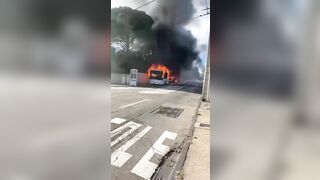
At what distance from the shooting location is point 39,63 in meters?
0.65


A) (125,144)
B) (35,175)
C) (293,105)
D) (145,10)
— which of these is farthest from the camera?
(125,144)

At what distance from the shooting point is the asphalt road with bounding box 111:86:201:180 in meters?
1.07

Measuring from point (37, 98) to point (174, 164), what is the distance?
916 millimetres

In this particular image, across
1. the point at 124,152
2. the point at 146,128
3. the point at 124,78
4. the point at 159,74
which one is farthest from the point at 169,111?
the point at 124,78

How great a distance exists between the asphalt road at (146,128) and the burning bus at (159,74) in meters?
0.05

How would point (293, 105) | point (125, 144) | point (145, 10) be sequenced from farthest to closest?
1. point (125, 144)
2. point (145, 10)
3. point (293, 105)

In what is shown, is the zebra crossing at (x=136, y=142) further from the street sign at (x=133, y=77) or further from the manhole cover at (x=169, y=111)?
the street sign at (x=133, y=77)

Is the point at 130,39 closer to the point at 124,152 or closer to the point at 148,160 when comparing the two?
the point at 124,152

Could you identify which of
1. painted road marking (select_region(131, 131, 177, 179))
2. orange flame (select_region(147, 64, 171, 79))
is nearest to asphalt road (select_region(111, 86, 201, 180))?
painted road marking (select_region(131, 131, 177, 179))

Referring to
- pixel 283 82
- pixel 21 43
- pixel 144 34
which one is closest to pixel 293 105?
pixel 283 82

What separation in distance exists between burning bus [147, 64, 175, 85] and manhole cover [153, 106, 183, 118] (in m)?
0.49

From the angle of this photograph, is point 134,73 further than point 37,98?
Yes

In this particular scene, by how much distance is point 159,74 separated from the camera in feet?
3.25

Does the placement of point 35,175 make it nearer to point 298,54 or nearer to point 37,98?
point 37,98
